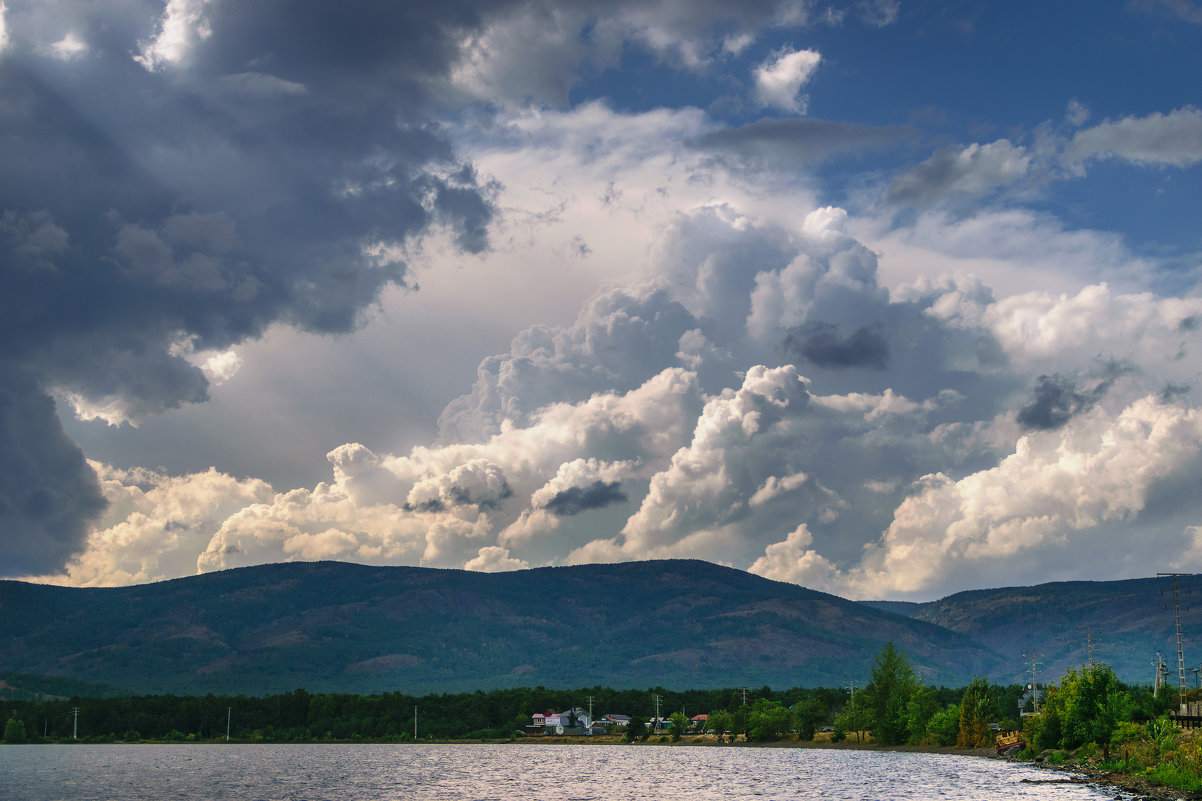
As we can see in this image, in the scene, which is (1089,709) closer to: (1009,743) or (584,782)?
(1009,743)

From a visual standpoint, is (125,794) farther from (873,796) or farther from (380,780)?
(873,796)

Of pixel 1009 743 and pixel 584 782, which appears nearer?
pixel 584 782

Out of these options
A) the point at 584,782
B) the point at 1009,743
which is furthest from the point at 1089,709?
the point at 584,782

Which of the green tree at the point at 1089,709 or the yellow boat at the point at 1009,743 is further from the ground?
the green tree at the point at 1089,709

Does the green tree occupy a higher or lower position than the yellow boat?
higher

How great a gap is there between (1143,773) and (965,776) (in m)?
24.8

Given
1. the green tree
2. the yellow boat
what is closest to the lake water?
the yellow boat

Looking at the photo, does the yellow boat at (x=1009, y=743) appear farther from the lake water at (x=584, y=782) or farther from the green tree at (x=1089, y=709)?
the green tree at (x=1089, y=709)

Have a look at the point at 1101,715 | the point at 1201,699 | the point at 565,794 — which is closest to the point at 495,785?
the point at 565,794

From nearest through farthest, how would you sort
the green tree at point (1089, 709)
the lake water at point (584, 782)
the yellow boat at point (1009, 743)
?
the lake water at point (584, 782), the green tree at point (1089, 709), the yellow boat at point (1009, 743)

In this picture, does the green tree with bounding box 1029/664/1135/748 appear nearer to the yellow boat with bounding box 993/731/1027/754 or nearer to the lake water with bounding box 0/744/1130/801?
the lake water with bounding box 0/744/1130/801

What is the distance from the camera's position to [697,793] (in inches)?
5256

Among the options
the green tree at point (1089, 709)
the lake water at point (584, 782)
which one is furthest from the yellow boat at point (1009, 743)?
the green tree at point (1089, 709)

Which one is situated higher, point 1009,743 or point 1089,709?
point 1089,709
